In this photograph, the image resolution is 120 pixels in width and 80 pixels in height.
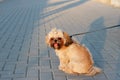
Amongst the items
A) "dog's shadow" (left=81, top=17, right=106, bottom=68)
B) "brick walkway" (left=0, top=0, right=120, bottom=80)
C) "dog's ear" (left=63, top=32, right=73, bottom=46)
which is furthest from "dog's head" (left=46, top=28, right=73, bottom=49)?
"dog's shadow" (left=81, top=17, right=106, bottom=68)

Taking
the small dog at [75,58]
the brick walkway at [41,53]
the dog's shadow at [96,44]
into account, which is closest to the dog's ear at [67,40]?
the small dog at [75,58]

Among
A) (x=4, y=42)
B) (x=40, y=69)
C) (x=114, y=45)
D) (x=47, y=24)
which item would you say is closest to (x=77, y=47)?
(x=40, y=69)

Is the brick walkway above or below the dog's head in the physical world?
below

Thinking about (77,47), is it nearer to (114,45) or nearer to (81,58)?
(81,58)

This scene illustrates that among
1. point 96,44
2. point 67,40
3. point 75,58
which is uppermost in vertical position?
point 67,40

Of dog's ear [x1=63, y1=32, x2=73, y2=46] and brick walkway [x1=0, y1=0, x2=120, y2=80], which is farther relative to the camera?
brick walkway [x1=0, y1=0, x2=120, y2=80]

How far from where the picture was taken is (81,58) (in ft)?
19.3

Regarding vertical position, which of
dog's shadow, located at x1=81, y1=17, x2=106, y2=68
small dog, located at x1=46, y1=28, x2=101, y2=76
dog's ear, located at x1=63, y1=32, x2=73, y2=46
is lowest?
dog's shadow, located at x1=81, y1=17, x2=106, y2=68

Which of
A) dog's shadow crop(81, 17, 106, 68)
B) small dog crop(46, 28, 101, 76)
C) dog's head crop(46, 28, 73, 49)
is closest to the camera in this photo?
→ dog's head crop(46, 28, 73, 49)

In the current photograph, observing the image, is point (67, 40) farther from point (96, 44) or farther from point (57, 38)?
point (96, 44)

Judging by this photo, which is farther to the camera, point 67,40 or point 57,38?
point 67,40

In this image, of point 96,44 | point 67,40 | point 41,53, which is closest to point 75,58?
point 67,40

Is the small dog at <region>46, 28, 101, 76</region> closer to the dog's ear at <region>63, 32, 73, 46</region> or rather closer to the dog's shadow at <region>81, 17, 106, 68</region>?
the dog's ear at <region>63, 32, 73, 46</region>

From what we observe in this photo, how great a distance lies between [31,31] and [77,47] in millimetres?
5688
